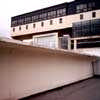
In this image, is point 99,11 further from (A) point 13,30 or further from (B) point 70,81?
(A) point 13,30

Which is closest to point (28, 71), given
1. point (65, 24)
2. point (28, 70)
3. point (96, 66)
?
point (28, 70)

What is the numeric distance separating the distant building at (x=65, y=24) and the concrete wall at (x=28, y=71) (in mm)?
9993

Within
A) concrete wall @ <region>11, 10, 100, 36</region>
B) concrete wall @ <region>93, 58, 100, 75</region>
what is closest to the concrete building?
concrete wall @ <region>93, 58, 100, 75</region>

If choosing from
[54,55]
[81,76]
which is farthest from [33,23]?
[54,55]

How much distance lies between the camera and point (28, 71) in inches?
219

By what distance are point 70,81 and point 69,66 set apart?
1.20 metres

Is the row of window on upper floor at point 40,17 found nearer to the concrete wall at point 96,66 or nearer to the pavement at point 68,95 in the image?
the concrete wall at point 96,66

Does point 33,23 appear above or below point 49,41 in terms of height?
above

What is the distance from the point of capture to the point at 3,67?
4.52 metres

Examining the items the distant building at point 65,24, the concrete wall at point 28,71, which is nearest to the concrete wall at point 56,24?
the distant building at point 65,24

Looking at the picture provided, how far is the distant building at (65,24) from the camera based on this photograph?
2092cm

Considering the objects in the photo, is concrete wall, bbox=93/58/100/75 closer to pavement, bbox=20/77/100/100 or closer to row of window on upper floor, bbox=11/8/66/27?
pavement, bbox=20/77/100/100

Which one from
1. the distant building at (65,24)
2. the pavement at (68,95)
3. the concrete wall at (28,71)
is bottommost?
the pavement at (68,95)

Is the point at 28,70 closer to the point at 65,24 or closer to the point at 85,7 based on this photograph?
the point at 65,24
